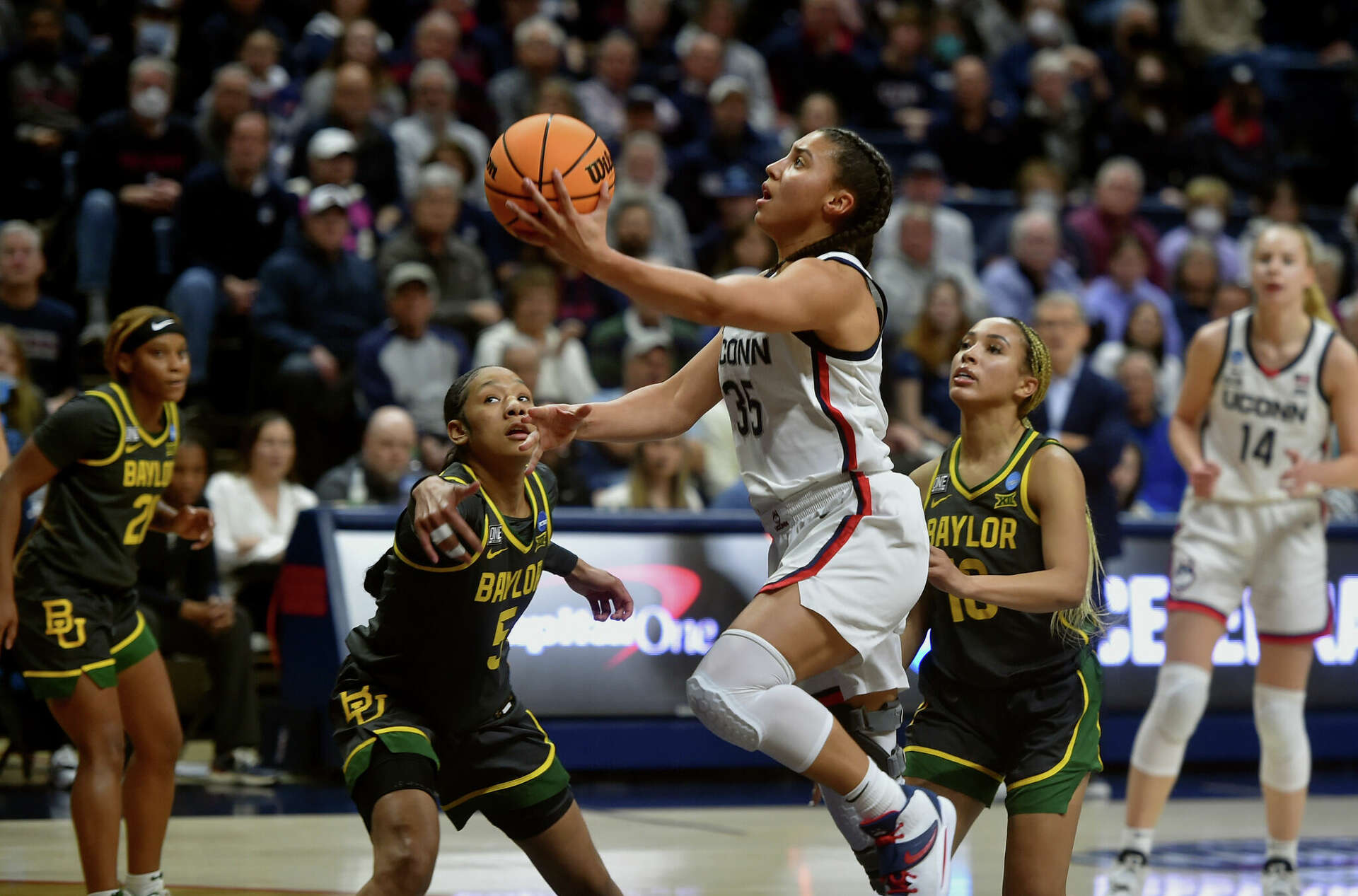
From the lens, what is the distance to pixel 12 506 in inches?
195

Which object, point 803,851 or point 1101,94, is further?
point 1101,94

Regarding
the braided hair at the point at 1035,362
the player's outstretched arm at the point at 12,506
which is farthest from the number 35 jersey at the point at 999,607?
the player's outstretched arm at the point at 12,506

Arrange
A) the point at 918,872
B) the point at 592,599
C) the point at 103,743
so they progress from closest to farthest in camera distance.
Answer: the point at 918,872 → the point at 592,599 → the point at 103,743

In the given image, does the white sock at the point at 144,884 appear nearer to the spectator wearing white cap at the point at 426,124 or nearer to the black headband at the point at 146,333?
the black headband at the point at 146,333

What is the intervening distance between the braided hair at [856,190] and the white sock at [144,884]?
2.73m

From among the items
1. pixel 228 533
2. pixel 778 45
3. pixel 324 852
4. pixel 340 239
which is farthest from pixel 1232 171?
pixel 324 852

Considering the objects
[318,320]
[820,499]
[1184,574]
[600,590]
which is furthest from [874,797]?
[318,320]

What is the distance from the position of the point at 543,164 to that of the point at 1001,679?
188cm

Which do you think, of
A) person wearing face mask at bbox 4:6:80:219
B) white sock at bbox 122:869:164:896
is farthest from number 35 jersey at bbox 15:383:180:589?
person wearing face mask at bbox 4:6:80:219

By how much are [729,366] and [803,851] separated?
2872 mm

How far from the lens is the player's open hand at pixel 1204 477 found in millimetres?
6203

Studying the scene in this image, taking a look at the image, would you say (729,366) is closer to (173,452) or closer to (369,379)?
(173,452)

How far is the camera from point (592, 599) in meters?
4.53

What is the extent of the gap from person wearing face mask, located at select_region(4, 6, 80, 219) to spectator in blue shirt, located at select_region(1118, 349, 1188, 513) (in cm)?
679
